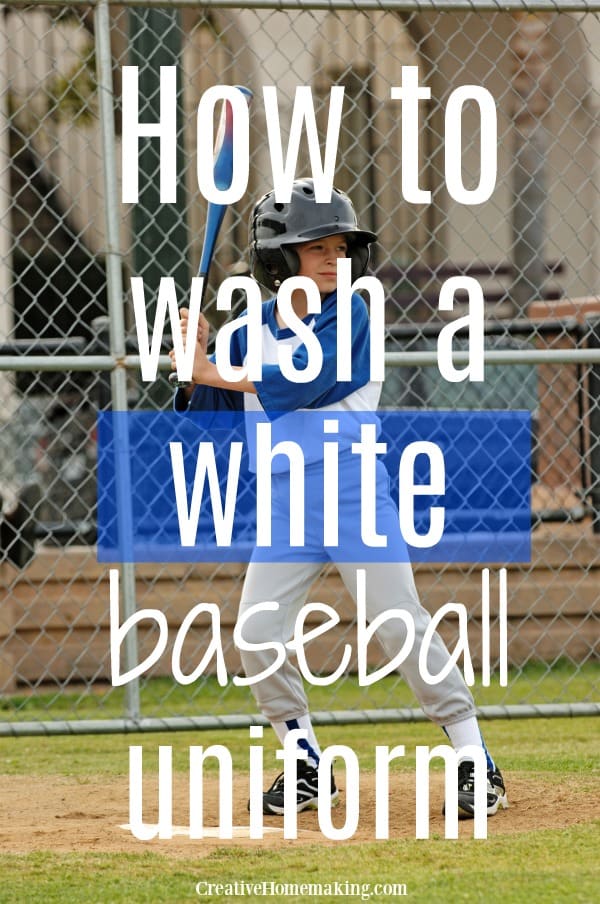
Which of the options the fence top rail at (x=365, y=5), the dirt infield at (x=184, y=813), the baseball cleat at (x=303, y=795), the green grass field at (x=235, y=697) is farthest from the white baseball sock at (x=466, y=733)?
the fence top rail at (x=365, y=5)

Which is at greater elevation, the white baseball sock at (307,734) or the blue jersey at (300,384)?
the blue jersey at (300,384)

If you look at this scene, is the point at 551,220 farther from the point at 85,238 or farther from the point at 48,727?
the point at 48,727

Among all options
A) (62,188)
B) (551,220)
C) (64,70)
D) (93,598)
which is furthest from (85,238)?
(93,598)

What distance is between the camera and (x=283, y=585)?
3.78m

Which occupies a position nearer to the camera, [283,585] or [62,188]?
[283,585]

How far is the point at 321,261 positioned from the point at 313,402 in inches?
14.7

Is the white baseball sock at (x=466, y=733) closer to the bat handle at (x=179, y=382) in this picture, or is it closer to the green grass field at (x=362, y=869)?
the green grass field at (x=362, y=869)

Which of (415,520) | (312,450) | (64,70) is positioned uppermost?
(64,70)

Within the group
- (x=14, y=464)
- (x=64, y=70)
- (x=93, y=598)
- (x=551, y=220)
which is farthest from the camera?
(x=551, y=220)

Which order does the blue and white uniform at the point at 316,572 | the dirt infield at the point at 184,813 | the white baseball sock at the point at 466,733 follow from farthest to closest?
the white baseball sock at the point at 466,733
the blue and white uniform at the point at 316,572
the dirt infield at the point at 184,813

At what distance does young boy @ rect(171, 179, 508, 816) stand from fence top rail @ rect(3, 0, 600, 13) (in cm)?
89

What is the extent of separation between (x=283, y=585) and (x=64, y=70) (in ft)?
25.8

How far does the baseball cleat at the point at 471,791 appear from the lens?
3.73 metres

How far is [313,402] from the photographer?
3771mm
